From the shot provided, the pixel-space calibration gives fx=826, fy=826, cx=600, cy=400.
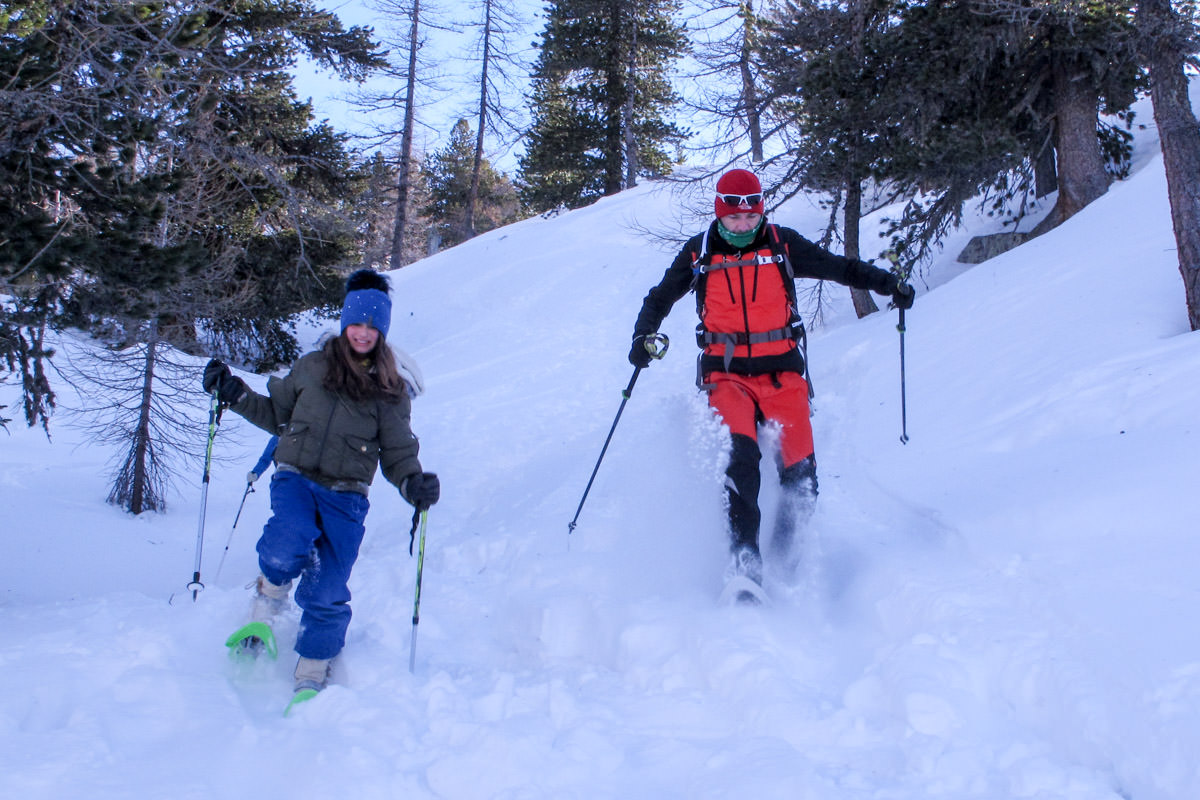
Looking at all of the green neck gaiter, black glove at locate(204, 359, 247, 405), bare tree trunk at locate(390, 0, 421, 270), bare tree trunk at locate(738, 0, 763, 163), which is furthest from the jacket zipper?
bare tree trunk at locate(390, 0, 421, 270)

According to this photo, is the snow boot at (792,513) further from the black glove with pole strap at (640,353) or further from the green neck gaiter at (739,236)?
the green neck gaiter at (739,236)

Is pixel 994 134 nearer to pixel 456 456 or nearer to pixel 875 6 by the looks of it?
pixel 875 6

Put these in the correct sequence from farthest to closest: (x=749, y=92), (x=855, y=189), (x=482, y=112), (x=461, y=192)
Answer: (x=461, y=192) → (x=482, y=112) → (x=749, y=92) → (x=855, y=189)

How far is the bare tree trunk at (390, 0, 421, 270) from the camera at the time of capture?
22516mm

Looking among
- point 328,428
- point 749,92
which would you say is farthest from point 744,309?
point 749,92

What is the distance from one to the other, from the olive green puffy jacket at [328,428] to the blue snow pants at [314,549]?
3.5 inches

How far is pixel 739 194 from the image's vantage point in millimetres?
4289

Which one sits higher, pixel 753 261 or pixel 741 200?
pixel 741 200

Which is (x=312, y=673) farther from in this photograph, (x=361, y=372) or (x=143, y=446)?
(x=143, y=446)

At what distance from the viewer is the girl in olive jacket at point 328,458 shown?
369 cm

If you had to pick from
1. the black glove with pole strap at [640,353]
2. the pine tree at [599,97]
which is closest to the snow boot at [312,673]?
the black glove with pole strap at [640,353]

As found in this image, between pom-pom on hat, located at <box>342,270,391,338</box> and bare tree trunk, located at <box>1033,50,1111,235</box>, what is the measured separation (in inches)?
408

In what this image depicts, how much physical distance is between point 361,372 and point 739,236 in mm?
2075

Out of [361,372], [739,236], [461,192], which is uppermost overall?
[461,192]
